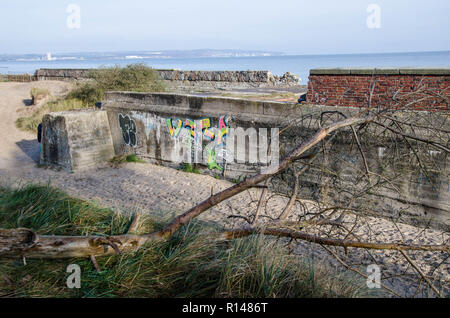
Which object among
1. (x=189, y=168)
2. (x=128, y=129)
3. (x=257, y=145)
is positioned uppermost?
(x=128, y=129)

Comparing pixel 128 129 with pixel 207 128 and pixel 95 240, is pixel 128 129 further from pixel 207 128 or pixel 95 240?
pixel 95 240

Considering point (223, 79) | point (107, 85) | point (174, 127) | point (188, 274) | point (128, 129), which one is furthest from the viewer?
point (223, 79)

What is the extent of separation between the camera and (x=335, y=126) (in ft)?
13.2

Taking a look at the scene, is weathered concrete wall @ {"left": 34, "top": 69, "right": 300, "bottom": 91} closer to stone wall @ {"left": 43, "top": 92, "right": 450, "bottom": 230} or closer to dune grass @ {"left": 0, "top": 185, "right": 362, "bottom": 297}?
stone wall @ {"left": 43, "top": 92, "right": 450, "bottom": 230}

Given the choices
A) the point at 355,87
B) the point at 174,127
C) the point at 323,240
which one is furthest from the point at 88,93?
the point at 323,240

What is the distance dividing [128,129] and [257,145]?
4.66m

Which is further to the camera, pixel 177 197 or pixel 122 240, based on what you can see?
pixel 177 197

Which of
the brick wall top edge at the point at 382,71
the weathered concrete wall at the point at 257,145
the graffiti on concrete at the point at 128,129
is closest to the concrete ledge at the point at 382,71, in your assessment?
the brick wall top edge at the point at 382,71

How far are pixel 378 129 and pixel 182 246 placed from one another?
15.6 feet

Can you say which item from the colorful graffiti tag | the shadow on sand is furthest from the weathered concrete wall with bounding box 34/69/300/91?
the colorful graffiti tag

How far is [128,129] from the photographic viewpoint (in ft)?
38.5

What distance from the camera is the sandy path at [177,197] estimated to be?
5719 millimetres

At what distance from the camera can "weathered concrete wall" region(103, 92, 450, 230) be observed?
7023mm
